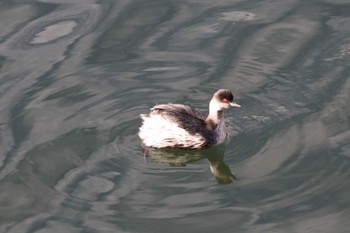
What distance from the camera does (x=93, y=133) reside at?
37.2ft

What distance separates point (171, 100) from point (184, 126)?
1.15 meters

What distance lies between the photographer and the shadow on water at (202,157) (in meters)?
10.5

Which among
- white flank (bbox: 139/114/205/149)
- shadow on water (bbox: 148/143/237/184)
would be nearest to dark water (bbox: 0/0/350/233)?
shadow on water (bbox: 148/143/237/184)

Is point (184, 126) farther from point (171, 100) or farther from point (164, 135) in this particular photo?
point (171, 100)

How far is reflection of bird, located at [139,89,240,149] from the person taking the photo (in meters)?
11.0

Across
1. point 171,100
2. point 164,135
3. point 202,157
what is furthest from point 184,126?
point 171,100

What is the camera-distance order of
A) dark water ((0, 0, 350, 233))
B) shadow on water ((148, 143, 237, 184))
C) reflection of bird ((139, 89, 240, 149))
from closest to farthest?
dark water ((0, 0, 350, 233)) < shadow on water ((148, 143, 237, 184)) < reflection of bird ((139, 89, 240, 149))

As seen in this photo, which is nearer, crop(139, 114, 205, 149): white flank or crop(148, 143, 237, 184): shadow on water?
crop(148, 143, 237, 184): shadow on water

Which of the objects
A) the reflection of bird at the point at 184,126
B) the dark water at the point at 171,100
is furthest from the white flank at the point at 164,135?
the dark water at the point at 171,100

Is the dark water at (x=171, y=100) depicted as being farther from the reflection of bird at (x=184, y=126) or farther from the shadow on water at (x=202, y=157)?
the reflection of bird at (x=184, y=126)

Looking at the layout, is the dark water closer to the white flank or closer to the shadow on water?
the shadow on water

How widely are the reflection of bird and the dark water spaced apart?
0.15 m

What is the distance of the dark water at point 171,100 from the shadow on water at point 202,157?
0.08 feet

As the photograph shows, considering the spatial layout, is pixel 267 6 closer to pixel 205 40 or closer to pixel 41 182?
pixel 205 40
